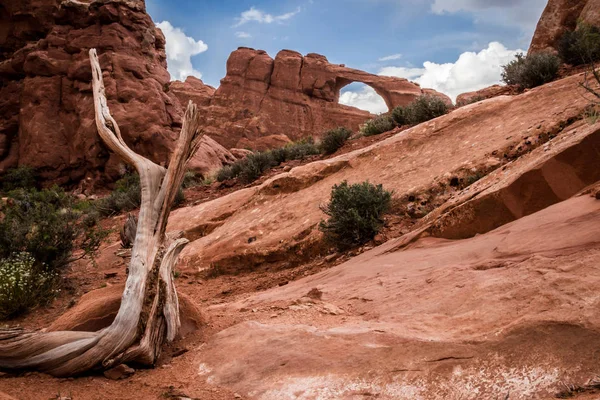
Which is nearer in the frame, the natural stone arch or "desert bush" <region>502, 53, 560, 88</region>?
"desert bush" <region>502, 53, 560, 88</region>

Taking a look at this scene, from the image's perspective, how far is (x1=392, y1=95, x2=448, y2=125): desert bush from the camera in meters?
10.3

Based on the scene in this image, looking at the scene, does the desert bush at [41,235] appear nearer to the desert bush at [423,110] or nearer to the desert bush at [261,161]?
the desert bush at [261,161]

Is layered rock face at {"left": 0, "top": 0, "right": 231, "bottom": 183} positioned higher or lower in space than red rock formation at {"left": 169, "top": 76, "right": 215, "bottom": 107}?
lower

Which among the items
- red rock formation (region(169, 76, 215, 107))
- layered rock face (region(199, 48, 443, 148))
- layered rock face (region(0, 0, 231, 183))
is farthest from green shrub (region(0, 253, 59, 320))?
red rock formation (region(169, 76, 215, 107))

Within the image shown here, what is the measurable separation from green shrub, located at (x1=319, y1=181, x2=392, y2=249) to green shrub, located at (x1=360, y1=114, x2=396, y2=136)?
526 centimetres

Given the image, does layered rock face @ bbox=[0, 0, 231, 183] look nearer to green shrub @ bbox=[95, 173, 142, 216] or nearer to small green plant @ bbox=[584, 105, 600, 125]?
green shrub @ bbox=[95, 173, 142, 216]

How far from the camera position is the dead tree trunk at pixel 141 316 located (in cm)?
304

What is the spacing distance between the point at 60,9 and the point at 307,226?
20199 millimetres

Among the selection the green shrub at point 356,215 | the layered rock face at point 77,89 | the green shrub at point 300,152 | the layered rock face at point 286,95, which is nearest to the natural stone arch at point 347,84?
the layered rock face at point 286,95

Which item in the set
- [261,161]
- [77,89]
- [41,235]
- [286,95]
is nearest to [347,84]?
[286,95]

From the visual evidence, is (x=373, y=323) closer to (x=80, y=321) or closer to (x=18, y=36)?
(x=80, y=321)

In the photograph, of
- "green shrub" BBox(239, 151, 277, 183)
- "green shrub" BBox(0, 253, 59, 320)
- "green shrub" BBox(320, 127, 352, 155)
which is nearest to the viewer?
"green shrub" BBox(0, 253, 59, 320)

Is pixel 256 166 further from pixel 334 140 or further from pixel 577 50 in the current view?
pixel 577 50

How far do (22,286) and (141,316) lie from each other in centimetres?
332
